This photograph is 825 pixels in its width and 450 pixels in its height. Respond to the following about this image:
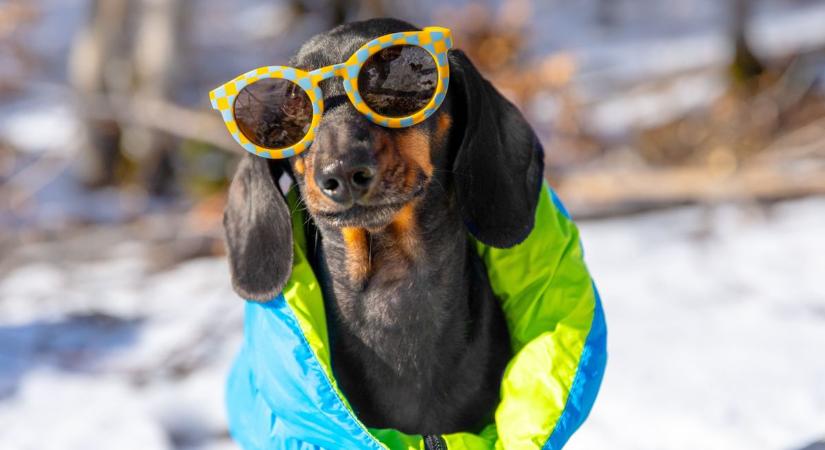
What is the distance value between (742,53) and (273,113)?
8203 mm

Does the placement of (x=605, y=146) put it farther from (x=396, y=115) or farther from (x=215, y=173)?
(x=396, y=115)

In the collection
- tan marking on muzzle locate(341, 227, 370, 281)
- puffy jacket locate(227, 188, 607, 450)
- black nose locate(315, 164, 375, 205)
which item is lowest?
puffy jacket locate(227, 188, 607, 450)

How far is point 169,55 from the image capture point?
810 centimetres

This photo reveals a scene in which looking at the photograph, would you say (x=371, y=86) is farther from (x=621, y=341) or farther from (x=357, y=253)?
(x=621, y=341)

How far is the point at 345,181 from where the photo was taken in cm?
218

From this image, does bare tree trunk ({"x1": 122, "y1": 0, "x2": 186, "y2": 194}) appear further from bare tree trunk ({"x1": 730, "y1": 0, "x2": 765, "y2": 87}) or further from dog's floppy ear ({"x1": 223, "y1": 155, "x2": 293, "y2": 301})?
bare tree trunk ({"x1": 730, "y1": 0, "x2": 765, "y2": 87})

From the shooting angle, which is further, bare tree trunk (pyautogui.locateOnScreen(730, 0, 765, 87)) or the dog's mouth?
bare tree trunk (pyautogui.locateOnScreen(730, 0, 765, 87))

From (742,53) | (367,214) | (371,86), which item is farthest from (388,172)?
(742,53)

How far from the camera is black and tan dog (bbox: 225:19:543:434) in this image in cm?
254

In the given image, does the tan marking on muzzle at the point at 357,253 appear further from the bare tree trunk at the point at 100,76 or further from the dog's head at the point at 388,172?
the bare tree trunk at the point at 100,76

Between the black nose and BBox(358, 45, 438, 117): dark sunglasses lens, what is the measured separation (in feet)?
0.77

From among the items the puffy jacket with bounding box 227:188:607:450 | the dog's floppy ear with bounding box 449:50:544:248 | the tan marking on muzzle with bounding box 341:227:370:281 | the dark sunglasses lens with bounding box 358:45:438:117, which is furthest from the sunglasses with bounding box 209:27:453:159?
the puffy jacket with bounding box 227:188:607:450

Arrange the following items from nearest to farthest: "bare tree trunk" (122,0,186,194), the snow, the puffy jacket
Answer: the puffy jacket, the snow, "bare tree trunk" (122,0,186,194)

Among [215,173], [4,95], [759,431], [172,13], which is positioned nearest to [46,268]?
[215,173]
